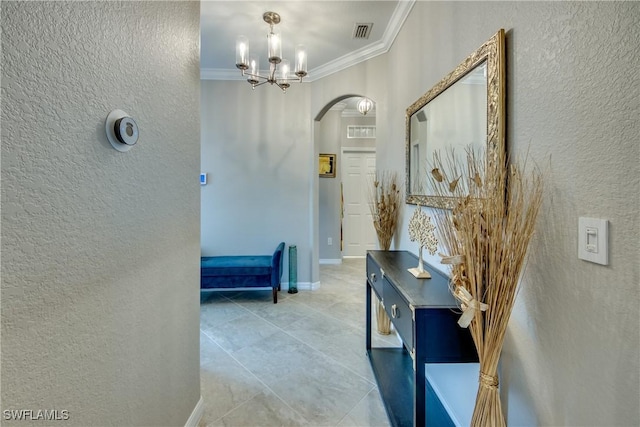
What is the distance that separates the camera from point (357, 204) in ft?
18.3

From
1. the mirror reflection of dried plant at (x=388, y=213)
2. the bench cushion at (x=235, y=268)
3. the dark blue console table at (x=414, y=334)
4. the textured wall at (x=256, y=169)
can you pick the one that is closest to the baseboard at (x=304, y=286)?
the textured wall at (x=256, y=169)

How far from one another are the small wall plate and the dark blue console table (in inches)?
49.9

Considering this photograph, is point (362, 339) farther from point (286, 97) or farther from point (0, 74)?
point (286, 97)

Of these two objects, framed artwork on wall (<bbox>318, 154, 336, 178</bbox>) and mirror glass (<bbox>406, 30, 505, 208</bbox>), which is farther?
framed artwork on wall (<bbox>318, 154, 336, 178</bbox>)

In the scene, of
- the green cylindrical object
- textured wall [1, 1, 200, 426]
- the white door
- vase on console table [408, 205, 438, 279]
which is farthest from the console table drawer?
the white door

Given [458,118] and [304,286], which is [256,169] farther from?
[458,118]

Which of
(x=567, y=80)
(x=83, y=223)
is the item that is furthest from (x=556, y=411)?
(x=83, y=223)

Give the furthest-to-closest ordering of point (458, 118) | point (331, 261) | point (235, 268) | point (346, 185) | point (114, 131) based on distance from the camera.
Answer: point (346, 185) < point (331, 261) < point (235, 268) < point (458, 118) < point (114, 131)

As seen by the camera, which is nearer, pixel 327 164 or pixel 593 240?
pixel 593 240

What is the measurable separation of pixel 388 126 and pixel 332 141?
245 centimetres

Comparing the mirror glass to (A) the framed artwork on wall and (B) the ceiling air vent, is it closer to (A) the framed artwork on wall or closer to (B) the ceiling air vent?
(B) the ceiling air vent

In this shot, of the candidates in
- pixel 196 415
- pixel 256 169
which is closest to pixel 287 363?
pixel 196 415

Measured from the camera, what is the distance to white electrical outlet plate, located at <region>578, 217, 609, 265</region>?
0.71m

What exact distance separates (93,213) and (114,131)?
0.28 metres
